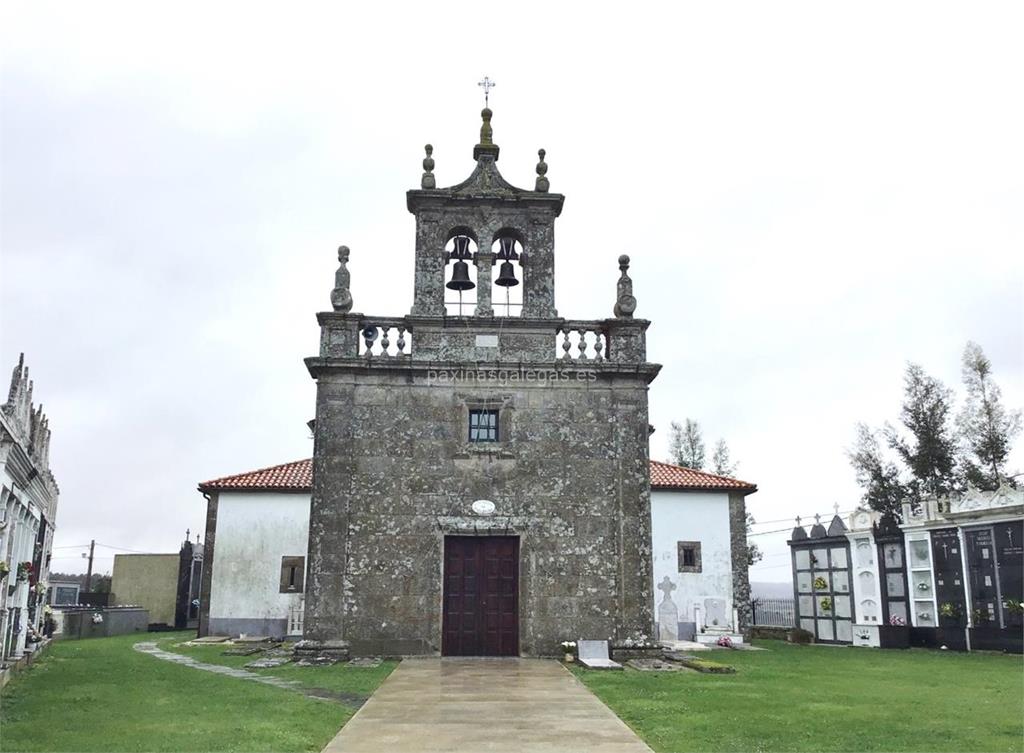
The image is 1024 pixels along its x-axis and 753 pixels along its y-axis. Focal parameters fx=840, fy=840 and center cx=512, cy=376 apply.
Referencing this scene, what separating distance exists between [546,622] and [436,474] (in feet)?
12.4

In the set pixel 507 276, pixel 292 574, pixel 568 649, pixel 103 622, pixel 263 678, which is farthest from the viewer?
pixel 103 622

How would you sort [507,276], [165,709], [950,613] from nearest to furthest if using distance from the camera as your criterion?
[165,709] < [507,276] < [950,613]

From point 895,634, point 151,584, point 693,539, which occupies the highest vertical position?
point 693,539

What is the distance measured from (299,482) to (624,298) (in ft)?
44.3

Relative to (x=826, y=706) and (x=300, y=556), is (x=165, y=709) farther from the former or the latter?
(x=300, y=556)

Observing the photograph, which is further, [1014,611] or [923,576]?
[923,576]

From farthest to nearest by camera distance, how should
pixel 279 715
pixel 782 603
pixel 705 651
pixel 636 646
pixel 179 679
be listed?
1. pixel 782 603
2. pixel 705 651
3. pixel 636 646
4. pixel 179 679
5. pixel 279 715

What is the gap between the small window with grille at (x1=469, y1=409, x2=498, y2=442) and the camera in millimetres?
18047

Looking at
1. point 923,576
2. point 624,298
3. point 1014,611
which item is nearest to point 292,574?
point 624,298

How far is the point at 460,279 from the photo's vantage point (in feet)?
62.1

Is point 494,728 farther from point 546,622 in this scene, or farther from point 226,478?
point 226,478

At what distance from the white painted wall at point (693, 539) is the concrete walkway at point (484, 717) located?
12420 mm

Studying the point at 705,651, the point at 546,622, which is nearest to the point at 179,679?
the point at 546,622

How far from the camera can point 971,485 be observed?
31719 mm
